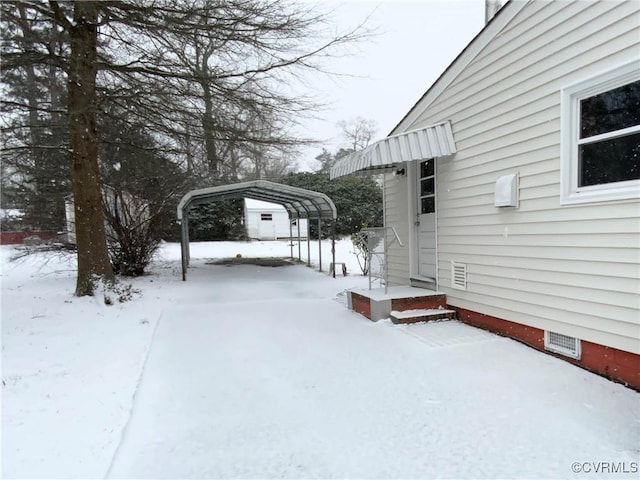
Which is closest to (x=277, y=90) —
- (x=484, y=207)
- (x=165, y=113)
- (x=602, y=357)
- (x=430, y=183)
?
(x=165, y=113)

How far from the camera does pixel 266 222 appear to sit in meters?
23.6

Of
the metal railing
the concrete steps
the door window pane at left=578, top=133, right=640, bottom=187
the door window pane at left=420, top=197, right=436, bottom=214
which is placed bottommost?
the concrete steps

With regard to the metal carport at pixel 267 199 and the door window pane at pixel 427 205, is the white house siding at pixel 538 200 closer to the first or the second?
the door window pane at pixel 427 205

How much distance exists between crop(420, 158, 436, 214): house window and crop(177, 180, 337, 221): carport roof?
412 cm

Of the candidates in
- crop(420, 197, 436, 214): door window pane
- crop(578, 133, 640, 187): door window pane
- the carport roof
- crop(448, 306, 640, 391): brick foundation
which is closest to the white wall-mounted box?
crop(578, 133, 640, 187): door window pane

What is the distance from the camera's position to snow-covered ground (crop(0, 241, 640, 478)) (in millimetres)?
2211

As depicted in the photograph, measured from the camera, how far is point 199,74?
6367 mm

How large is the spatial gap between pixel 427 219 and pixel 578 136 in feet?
8.81

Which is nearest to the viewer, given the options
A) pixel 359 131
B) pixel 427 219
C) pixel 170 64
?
pixel 427 219

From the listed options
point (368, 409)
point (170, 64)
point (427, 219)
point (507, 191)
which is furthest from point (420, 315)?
point (170, 64)

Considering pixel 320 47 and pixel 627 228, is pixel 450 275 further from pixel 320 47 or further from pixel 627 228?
pixel 320 47

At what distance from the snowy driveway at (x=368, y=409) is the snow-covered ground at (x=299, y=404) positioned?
13 millimetres
